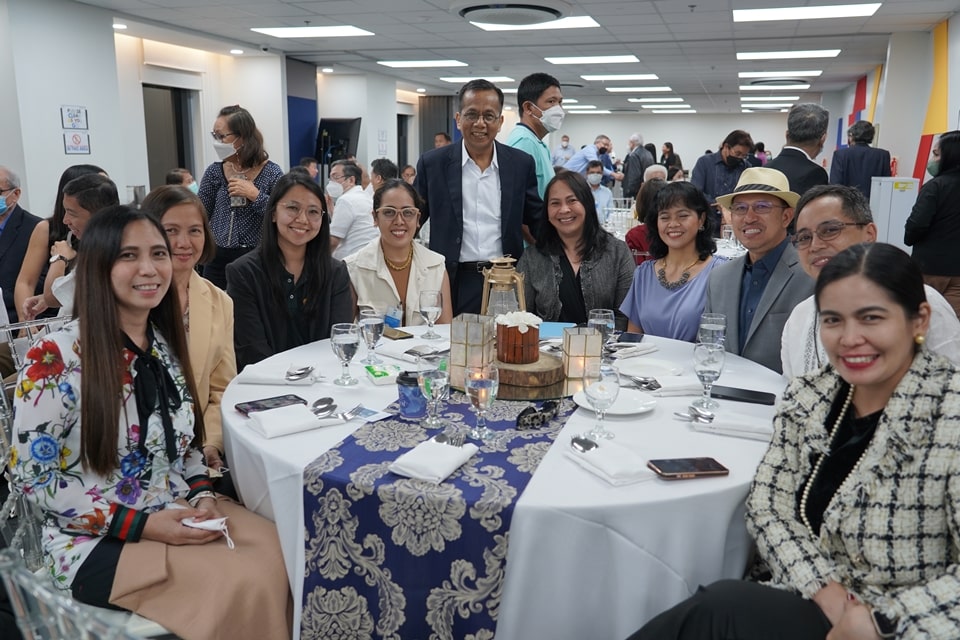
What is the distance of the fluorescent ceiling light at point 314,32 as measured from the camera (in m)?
9.80

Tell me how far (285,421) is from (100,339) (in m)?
0.47

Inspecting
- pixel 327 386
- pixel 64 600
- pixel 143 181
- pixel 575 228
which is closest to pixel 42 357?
pixel 327 386

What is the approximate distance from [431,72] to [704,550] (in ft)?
46.7

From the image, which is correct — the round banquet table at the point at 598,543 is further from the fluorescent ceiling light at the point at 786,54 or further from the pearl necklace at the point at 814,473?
the fluorescent ceiling light at the point at 786,54

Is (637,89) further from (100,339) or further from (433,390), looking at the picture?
(100,339)

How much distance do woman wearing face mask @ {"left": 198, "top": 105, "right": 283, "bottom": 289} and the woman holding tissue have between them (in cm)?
220

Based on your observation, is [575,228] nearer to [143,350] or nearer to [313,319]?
[313,319]

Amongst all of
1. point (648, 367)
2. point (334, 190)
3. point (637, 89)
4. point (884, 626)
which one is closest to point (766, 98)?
point (637, 89)

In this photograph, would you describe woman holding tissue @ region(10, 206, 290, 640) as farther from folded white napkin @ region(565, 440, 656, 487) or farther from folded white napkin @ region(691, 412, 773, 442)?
Answer: folded white napkin @ region(691, 412, 773, 442)

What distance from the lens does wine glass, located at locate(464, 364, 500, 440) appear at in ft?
5.81

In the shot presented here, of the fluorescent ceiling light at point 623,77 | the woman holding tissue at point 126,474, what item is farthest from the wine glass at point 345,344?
the fluorescent ceiling light at point 623,77

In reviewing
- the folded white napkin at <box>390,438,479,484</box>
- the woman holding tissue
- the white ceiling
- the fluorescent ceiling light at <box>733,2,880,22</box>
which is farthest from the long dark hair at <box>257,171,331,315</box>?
the fluorescent ceiling light at <box>733,2,880,22</box>

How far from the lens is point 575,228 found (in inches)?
134

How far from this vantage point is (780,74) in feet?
46.9
